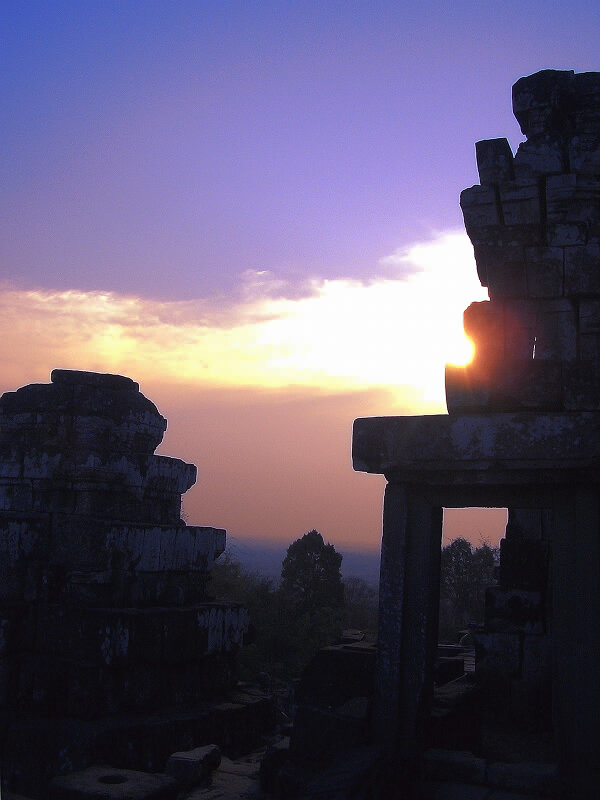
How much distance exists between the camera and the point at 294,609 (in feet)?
49.3

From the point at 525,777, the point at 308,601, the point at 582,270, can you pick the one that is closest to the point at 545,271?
the point at 582,270

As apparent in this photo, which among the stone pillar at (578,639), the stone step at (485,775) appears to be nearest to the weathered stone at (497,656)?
the stone step at (485,775)

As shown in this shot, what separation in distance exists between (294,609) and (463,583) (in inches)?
249

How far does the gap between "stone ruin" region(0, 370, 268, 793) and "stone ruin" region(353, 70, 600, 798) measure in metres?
2.26

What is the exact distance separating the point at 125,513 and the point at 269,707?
2192 mm

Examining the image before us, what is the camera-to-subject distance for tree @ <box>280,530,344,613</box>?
16484mm

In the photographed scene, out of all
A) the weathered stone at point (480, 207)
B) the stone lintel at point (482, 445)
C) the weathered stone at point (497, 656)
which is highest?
the weathered stone at point (480, 207)

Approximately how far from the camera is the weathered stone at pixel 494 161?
15.9 feet

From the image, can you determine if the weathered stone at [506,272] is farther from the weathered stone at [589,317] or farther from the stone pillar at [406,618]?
the stone pillar at [406,618]

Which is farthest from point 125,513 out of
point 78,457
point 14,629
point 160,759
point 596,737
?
point 596,737

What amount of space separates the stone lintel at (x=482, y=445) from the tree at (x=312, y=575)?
39.7 ft

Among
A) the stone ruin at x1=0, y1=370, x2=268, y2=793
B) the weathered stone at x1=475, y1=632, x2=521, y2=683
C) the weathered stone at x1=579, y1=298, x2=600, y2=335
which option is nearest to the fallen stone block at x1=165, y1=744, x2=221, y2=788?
the stone ruin at x1=0, y1=370, x2=268, y2=793

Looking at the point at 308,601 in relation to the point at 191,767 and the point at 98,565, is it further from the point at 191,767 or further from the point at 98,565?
the point at 191,767

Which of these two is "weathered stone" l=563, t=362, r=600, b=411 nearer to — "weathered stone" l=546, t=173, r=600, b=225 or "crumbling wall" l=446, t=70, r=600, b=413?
"crumbling wall" l=446, t=70, r=600, b=413
